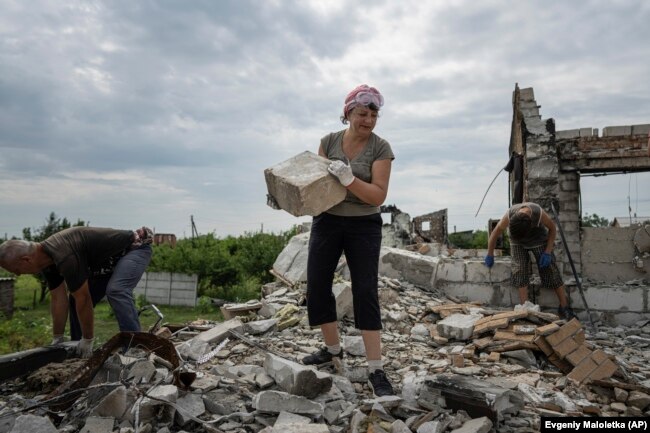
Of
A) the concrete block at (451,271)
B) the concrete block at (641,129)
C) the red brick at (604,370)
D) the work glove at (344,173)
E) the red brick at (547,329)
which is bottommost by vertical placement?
the red brick at (604,370)

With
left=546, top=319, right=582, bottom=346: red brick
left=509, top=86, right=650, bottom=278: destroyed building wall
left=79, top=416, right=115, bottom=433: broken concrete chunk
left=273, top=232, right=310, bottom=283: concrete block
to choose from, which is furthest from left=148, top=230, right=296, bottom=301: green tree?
left=79, top=416, right=115, bottom=433: broken concrete chunk

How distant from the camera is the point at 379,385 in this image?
286 cm

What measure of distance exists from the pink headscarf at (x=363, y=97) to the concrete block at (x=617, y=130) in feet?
18.6

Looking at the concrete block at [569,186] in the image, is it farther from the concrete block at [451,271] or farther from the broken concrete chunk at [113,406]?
the broken concrete chunk at [113,406]

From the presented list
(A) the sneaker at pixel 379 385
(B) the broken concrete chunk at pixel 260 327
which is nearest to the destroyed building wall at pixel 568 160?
(B) the broken concrete chunk at pixel 260 327

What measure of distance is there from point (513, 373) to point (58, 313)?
362 cm

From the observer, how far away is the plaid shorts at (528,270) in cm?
569

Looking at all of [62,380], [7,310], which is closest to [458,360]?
[62,380]

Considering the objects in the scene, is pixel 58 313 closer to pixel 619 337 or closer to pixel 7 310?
pixel 619 337

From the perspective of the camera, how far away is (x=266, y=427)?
2416 mm

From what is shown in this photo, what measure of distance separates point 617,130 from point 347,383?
21.0 ft

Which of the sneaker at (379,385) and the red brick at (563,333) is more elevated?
the red brick at (563,333)

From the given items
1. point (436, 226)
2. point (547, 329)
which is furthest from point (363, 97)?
point (436, 226)

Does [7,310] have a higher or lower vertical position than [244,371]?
lower
